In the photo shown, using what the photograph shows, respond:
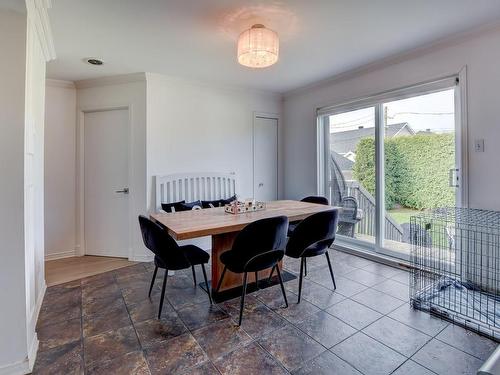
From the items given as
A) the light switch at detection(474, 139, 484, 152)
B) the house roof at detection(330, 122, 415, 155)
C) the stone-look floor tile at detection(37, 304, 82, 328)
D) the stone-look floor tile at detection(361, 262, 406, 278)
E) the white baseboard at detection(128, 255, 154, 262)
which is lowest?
the stone-look floor tile at detection(37, 304, 82, 328)

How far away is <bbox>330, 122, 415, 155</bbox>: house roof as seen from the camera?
10.9 ft

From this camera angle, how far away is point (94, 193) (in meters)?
3.87

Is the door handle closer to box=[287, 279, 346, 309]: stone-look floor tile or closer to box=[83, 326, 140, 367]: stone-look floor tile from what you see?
box=[287, 279, 346, 309]: stone-look floor tile

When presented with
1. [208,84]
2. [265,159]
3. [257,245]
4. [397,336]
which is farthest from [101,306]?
[265,159]

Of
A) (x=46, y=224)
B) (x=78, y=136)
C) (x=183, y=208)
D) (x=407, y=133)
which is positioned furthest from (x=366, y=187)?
(x=46, y=224)

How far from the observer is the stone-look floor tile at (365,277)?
2.89 metres

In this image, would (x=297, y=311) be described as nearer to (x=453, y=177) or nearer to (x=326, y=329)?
(x=326, y=329)

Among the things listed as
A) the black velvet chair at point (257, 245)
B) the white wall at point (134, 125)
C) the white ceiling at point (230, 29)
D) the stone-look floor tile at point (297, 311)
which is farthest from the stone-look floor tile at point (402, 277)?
the white wall at point (134, 125)

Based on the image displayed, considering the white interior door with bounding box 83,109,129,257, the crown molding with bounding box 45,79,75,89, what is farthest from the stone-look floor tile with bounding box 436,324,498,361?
the crown molding with bounding box 45,79,75,89

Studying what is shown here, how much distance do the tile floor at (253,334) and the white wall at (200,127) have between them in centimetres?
162

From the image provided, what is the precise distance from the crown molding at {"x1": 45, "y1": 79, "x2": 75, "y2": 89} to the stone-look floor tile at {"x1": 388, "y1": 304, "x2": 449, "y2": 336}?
461cm

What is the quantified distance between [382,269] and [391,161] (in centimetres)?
133

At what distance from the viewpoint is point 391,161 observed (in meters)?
3.43

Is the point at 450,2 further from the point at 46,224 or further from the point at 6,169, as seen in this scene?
the point at 46,224
